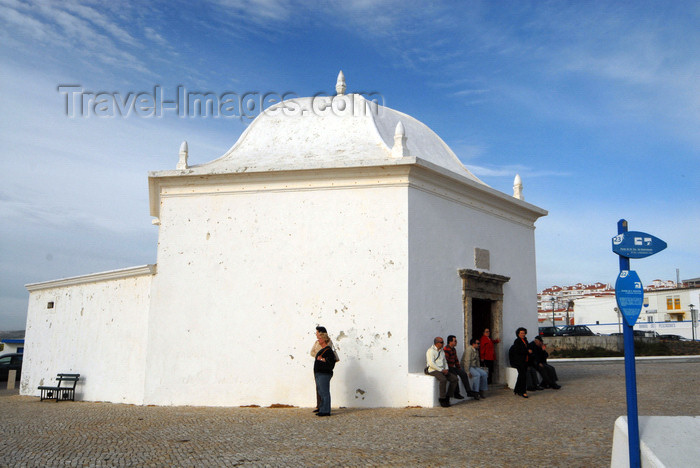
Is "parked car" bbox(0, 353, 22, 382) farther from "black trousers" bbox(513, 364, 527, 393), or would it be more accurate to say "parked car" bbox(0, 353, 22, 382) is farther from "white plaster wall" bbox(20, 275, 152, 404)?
"black trousers" bbox(513, 364, 527, 393)

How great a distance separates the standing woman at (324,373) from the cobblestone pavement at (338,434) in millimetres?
234

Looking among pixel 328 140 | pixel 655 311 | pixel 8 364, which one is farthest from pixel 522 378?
pixel 655 311

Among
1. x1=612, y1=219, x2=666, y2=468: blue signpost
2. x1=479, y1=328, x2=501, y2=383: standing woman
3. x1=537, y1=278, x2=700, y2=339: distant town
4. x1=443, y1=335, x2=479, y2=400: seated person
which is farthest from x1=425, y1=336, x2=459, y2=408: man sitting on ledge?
x1=537, y1=278, x2=700, y2=339: distant town

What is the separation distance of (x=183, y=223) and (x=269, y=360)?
3165mm

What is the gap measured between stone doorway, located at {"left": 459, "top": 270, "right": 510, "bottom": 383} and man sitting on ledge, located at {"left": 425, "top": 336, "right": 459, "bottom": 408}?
62.7 inches

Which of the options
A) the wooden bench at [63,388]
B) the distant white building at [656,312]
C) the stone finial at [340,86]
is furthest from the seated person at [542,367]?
the distant white building at [656,312]

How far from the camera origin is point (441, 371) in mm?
9438

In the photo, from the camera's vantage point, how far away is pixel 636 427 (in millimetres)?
4473

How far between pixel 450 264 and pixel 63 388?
8.59m

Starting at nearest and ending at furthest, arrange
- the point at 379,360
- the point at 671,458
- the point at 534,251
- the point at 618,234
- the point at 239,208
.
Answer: the point at 671,458 → the point at 618,234 → the point at 379,360 → the point at 239,208 → the point at 534,251

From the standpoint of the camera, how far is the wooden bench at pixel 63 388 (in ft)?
40.5

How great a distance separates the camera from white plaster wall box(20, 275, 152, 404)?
37.3 feet

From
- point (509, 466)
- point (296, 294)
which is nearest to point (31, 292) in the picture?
point (296, 294)

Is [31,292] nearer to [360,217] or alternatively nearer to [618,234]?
[360,217]
